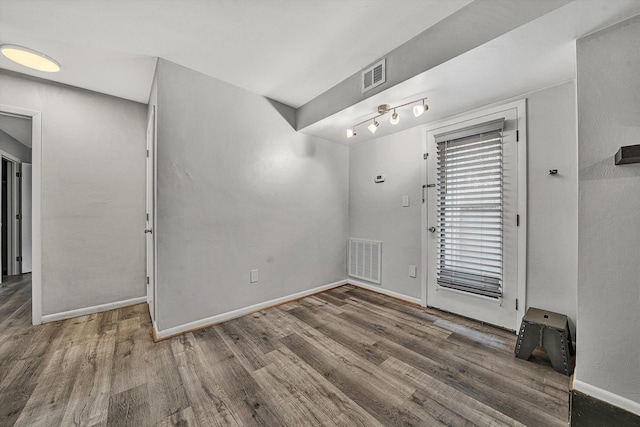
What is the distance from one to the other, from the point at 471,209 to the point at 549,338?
1.20 metres

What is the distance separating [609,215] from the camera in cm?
143

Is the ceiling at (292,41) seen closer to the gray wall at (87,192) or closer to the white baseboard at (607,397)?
the gray wall at (87,192)

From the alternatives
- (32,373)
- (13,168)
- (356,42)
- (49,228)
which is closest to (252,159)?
(356,42)

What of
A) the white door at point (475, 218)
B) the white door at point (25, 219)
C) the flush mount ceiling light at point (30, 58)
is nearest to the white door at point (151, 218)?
the flush mount ceiling light at point (30, 58)

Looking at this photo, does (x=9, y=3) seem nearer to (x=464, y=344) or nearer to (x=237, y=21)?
(x=237, y=21)

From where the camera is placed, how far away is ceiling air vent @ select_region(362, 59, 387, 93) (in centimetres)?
211

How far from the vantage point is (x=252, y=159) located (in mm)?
2777

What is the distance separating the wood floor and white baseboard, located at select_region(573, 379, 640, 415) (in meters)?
0.10

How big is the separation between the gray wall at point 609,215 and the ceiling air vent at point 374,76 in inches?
47.9

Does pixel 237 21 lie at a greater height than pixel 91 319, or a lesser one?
greater

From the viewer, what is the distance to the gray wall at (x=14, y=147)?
3.82 metres

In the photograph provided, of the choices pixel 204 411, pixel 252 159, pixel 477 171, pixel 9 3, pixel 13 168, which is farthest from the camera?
pixel 13 168

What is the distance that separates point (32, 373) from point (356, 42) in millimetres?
3323

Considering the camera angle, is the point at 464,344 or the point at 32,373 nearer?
the point at 32,373
